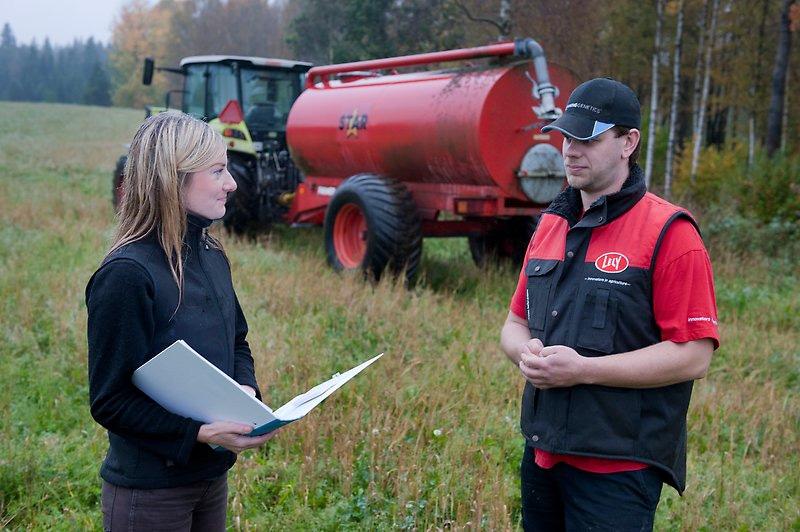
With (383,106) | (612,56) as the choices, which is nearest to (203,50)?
(612,56)

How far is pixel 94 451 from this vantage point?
4195mm

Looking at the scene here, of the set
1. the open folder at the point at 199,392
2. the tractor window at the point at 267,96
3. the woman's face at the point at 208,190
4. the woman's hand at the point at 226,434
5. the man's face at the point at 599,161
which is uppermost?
the tractor window at the point at 267,96

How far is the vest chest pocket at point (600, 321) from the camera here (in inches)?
87.5

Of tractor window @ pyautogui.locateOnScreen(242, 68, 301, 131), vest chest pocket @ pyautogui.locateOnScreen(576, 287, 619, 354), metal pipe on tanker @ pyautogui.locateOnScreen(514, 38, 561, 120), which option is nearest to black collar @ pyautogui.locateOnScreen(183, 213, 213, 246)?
vest chest pocket @ pyautogui.locateOnScreen(576, 287, 619, 354)

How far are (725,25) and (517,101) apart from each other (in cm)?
1396

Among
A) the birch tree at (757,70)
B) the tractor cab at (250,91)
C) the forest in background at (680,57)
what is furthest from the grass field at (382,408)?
the birch tree at (757,70)

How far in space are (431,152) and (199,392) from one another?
5.87m

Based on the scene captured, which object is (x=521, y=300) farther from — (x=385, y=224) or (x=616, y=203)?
(x=385, y=224)

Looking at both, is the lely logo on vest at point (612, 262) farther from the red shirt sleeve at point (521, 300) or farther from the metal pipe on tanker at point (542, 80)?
the metal pipe on tanker at point (542, 80)

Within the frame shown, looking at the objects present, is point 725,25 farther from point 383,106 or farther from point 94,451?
point 94,451

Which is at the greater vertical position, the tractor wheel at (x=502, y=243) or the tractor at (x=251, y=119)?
the tractor at (x=251, y=119)

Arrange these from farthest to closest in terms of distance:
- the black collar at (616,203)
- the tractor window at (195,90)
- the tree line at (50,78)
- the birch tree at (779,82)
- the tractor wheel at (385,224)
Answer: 1. the tree line at (50,78)
2. the birch tree at (779,82)
3. the tractor window at (195,90)
4. the tractor wheel at (385,224)
5. the black collar at (616,203)

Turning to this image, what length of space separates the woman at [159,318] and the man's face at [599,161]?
3.17 ft

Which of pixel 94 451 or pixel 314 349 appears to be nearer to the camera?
pixel 94 451
